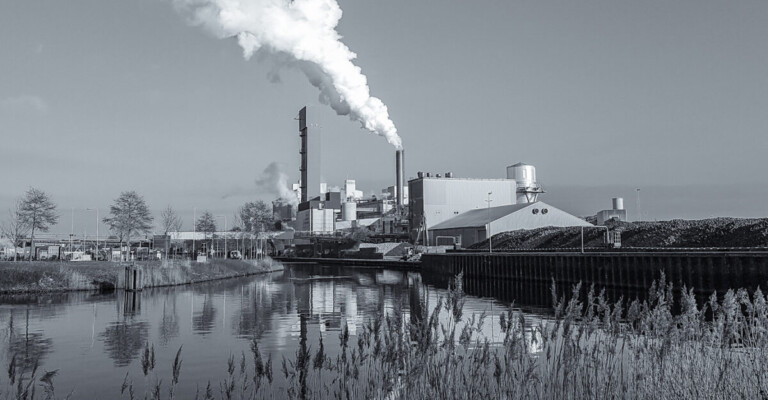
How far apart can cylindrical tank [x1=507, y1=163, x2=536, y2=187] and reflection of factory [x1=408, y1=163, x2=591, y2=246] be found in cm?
211

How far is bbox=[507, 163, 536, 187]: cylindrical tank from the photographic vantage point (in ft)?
464

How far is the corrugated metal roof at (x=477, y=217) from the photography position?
104 meters

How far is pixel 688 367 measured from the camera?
9.15 m

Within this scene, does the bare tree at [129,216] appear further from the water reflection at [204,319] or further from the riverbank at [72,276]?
the water reflection at [204,319]

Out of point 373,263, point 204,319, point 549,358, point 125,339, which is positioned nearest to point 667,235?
point 373,263

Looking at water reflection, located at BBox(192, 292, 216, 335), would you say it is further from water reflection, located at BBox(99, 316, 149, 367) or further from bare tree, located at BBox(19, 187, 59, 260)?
bare tree, located at BBox(19, 187, 59, 260)

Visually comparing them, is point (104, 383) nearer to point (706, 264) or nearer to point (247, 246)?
point (706, 264)

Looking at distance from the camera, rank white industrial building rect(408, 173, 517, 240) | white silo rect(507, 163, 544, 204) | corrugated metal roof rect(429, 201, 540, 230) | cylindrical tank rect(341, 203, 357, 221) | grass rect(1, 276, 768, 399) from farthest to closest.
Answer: cylindrical tank rect(341, 203, 357, 221) → white silo rect(507, 163, 544, 204) → white industrial building rect(408, 173, 517, 240) → corrugated metal roof rect(429, 201, 540, 230) → grass rect(1, 276, 768, 399)

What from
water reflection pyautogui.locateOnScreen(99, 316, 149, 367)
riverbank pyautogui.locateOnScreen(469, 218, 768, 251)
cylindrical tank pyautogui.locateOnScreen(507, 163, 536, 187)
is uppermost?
cylindrical tank pyautogui.locateOnScreen(507, 163, 536, 187)

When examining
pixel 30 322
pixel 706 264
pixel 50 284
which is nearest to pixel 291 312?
pixel 30 322

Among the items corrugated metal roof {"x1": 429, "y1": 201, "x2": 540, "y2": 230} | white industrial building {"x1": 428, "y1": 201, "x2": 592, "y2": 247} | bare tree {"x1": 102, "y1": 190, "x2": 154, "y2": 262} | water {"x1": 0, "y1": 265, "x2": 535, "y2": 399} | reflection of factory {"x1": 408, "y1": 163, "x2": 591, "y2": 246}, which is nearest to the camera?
water {"x1": 0, "y1": 265, "x2": 535, "y2": 399}

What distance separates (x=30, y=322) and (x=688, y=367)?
2735 cm

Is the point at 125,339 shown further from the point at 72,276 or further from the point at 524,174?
the point at 524,174

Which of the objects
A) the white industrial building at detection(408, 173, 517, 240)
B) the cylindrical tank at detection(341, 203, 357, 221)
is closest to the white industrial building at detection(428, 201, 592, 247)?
the white industrial building at detection(408, 173, 517, 240)
